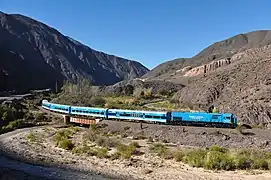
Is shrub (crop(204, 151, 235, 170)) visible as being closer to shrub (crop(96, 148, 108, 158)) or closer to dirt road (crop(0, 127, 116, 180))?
dirt road (crop(0, 127, 116, 180))

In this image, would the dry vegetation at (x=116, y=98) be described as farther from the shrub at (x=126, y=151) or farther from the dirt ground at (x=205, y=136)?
the shrub at (x=126, y=151)

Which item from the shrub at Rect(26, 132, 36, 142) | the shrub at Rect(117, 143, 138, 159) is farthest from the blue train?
the shrub at Rect(26, 132, 36, 142)

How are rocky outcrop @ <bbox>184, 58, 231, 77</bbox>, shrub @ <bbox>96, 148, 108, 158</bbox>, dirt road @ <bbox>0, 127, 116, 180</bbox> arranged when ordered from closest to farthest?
dirt road @ <bbox>0, 127, 116, 180</bbox> < shrub @ <bbox>96, 148, 108, 158</bbox> < rocky outcrop @ <bbox>184, 58, 231, 77</bbox>

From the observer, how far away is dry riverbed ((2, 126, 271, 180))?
913 inches

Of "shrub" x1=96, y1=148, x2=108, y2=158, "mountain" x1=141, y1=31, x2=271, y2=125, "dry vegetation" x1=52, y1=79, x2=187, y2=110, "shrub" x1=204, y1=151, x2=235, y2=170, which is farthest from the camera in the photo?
"dry vegetation" x1=52, y1=79, x2=187, y2=110

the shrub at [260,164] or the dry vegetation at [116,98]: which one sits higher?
the dry vegetation at [116,98]

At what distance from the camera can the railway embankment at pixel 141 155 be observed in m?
23.7

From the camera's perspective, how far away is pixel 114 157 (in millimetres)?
28469

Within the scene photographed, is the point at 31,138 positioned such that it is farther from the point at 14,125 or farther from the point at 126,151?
the point at 126,151

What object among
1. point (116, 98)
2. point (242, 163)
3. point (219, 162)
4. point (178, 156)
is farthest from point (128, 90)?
point (242, 163)

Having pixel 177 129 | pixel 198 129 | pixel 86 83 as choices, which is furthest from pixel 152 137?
pixel 86 83

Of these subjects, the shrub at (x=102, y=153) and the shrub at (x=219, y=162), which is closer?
the shrub at (x=219, y=162)

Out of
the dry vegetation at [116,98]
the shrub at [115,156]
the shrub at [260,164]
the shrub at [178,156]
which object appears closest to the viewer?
the shrub at [260,164]

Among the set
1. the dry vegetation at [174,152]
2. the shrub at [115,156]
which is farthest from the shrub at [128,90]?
the shrub at [115,156]
